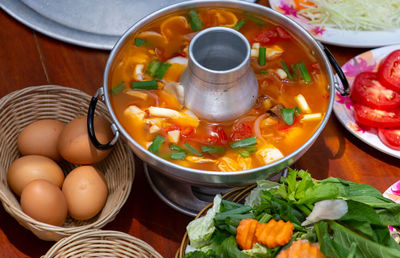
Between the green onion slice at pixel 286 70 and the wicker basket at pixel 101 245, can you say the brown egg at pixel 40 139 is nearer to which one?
the wicker basket at pixel 101 245

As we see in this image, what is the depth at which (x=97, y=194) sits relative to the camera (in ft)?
4.84

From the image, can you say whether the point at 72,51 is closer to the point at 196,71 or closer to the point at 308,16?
the point at 196,71

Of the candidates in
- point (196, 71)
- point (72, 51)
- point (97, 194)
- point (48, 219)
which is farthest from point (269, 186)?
point (72, 51)

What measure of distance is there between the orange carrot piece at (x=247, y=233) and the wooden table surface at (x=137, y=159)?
391 millimetres

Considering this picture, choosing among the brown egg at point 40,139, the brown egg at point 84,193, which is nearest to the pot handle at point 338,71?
the brown egg at point 84,193

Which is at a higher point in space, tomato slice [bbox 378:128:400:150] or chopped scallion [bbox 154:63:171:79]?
chopped scallion [bbox 154:63:171:79]

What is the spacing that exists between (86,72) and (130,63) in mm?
396

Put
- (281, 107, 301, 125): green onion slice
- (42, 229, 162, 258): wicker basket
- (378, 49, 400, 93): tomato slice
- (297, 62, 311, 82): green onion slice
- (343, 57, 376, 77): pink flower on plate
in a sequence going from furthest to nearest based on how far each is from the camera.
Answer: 1. (343, 57, 376, 77): pink flower on plate
2. (378, 49, 400, 93): tomato slice
3. (297, 62, 311, 82): green onion slice
4. (281, 107, 301, 125): green onion slice
5. (42, 229, 162, 258): wicker basket

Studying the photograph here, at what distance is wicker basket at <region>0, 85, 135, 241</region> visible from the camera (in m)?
1.40

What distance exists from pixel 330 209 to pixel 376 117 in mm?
688

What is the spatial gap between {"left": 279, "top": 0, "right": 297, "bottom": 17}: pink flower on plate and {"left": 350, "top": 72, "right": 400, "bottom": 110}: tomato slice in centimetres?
43

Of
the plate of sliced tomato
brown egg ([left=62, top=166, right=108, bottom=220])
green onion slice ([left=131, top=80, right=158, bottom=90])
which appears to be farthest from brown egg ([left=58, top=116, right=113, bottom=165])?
the plate of sliced tomato

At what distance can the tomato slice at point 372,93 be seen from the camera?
5.80 ft

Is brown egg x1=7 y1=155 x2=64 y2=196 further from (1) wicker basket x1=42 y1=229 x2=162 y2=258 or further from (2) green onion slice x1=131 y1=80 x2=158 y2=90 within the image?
(2) green onion slice x1=131 y1=80 x2=158 y2=90
